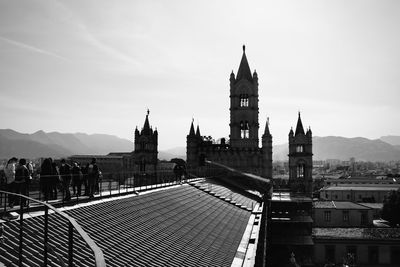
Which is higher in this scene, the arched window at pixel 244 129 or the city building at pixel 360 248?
the arched window at pixel 244 129

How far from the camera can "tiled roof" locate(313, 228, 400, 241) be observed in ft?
163

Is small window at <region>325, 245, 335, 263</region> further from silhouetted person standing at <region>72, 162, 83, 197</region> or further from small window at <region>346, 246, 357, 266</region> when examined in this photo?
silhouetted person standing at <region>72, 162, 83, 197</region>

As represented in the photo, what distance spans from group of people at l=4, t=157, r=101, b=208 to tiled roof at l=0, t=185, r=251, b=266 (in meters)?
1.32

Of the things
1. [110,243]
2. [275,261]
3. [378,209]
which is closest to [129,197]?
[110,243]

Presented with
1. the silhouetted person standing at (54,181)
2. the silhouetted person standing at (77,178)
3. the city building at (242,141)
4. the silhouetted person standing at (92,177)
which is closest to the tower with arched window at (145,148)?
the city building at (242,141)

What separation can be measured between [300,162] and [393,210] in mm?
15001

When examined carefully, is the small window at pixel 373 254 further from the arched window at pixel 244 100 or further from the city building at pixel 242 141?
the arched window at pixel 244 100

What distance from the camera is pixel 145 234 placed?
15.8m

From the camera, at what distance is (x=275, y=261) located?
40.4m

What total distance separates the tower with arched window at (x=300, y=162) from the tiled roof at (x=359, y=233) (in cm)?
793

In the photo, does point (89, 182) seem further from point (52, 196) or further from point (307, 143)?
point (307, 143)

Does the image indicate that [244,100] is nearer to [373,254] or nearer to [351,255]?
[351,255]

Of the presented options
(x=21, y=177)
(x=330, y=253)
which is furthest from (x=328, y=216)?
(x=21, y=177)

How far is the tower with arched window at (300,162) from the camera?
6203 centimetres
